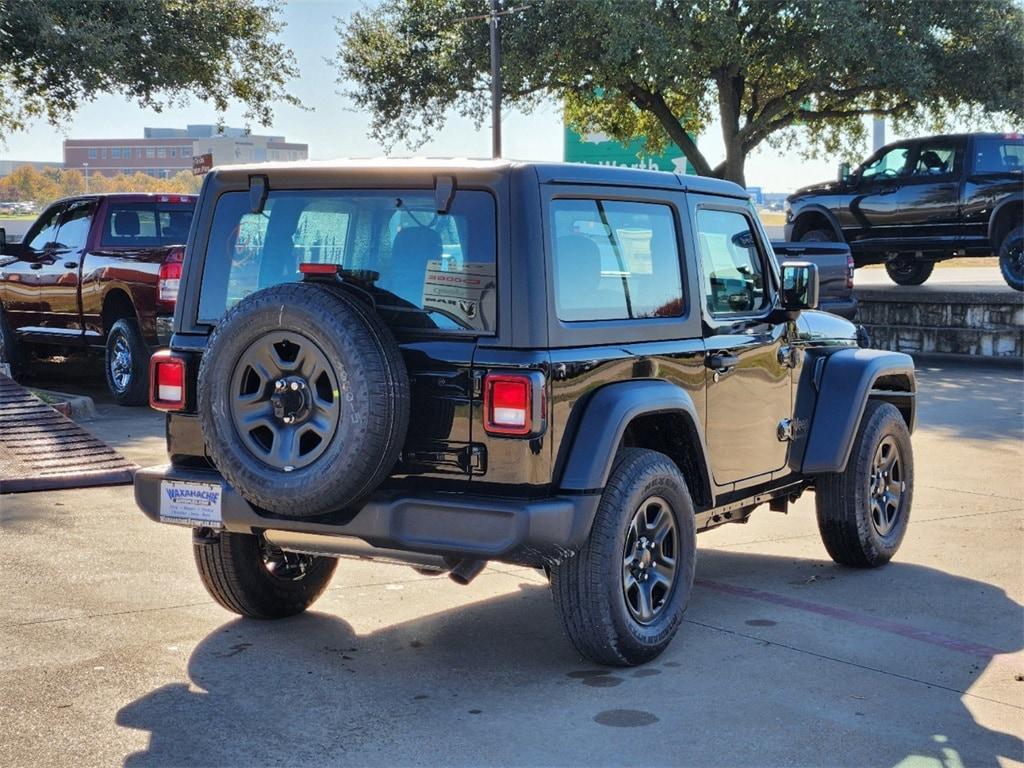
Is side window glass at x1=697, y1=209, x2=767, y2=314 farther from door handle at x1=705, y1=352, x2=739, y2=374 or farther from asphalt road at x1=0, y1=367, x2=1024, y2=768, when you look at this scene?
asphalt road at x1=0, y1=367, x2=1024, y2=768

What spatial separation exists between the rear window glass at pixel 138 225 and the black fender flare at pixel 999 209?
35.1 ft

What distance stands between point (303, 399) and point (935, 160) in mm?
15914

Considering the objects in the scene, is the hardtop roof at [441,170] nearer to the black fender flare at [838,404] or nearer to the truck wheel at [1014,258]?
the black fender flare at [838,404]

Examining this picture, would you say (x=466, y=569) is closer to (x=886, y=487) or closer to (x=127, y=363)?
(x=886, y=487)

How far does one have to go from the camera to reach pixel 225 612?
5961mm

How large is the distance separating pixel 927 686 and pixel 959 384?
10671mm

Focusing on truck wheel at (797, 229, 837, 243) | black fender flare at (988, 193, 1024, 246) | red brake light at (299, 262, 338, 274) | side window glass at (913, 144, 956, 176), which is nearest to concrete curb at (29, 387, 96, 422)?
red brake light at (299, 262, 338, 274)

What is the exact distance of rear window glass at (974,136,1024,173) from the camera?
18359 mm

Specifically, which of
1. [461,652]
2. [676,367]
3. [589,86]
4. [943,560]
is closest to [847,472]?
[943,560]

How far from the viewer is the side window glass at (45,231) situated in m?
13.3

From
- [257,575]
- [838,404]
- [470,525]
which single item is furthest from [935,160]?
[470,525]

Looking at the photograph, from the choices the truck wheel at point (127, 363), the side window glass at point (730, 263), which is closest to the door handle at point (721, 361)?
the side window glass at point (730, 263)

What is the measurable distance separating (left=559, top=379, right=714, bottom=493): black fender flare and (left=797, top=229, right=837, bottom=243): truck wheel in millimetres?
15772

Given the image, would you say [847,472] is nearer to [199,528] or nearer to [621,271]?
[621,271]
